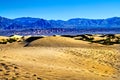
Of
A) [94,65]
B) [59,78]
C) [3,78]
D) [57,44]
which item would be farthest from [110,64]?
[57,44]

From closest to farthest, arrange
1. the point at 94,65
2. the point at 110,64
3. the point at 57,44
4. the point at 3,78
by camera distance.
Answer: the point at 3,78, the point at 94,65, the point at 110,64, the point at 57,44

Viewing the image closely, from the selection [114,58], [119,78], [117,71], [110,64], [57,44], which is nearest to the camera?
[119,78]

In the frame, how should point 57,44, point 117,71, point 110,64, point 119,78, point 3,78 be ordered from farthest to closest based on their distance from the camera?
1. point 57,44
2. point 110,64
3. point 117,71
4. point 119,78
5. point 3,78

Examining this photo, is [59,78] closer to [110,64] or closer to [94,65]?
[94,65]

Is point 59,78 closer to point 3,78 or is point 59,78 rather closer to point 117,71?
point 3,78

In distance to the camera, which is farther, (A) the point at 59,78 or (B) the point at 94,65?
(B) the point at 94,65

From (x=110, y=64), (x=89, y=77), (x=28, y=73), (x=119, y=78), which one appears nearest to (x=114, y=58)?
(x=110, y=64)

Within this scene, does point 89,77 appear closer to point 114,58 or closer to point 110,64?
point 110,64

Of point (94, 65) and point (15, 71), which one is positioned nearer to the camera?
point (15, 71)

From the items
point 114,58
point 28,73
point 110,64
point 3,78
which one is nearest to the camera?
point 3,78
